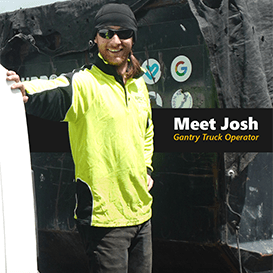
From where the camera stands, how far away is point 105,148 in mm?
2531

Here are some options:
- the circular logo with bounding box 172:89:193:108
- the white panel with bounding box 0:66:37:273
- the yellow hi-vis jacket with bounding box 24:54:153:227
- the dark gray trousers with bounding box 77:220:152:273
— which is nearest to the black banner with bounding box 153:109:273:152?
the circular logo with bounding box 172:89:193:108

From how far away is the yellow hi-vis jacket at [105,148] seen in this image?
2508 millimetres

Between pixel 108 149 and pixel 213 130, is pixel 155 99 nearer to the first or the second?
pixel 213 130

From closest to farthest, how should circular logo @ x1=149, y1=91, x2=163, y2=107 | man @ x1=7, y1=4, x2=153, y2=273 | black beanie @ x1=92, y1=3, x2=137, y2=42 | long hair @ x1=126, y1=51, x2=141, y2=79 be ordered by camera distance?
man @ x1=7, y1=4, x2=153, y2=273
black beanie @ x1=92, y1=3, x2=137, y2=42
long hair @ x1=126, y1=51, x2=141, y2=79
circular logo @ x1=149, y1=91, x2=163, y2=107

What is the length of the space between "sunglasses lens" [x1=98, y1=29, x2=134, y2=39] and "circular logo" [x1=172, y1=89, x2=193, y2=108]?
923 mm

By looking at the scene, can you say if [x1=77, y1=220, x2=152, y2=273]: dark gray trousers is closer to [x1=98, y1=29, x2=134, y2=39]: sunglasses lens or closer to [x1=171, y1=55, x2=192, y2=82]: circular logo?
[x1=98, y1=29, x2=134, y2=39]: sunglasses lens

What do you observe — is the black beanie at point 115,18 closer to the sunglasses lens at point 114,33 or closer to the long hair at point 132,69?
the sunglasses lens at point 114,33

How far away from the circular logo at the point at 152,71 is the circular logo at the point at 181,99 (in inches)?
8.2

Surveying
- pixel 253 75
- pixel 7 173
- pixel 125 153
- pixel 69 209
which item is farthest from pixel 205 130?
pixel 7 173

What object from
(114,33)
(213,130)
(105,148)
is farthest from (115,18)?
(213,130)

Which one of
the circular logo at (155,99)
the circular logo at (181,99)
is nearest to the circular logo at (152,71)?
the circular logo at (155,99)

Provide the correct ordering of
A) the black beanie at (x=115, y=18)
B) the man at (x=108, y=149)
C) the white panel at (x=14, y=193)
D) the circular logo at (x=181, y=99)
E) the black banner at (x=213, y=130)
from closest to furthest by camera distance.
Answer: the white panel at (x=14, y=193) < the man at (x=108, y=149) < the black beanie at (x=115, y=18) < the black banner at (x=213, y=130) < the circular logo at (x=181, y=99)

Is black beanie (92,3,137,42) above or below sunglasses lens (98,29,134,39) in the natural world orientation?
above

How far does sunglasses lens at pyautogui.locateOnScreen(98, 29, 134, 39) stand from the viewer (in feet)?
8.62
